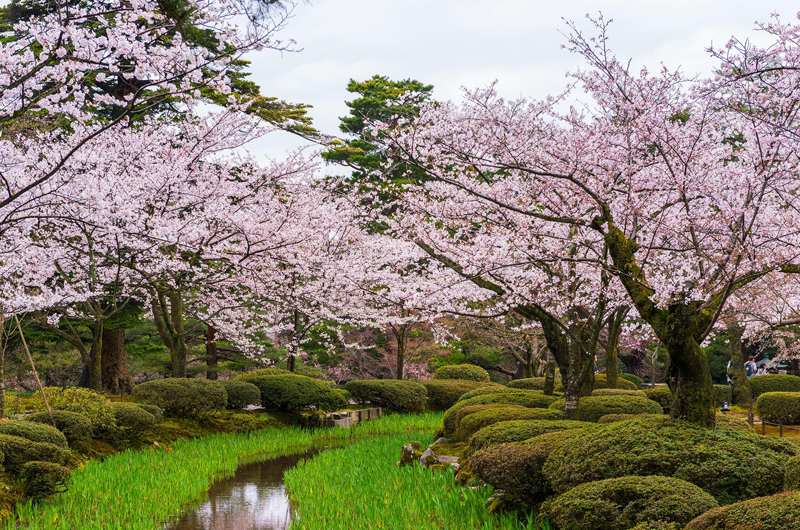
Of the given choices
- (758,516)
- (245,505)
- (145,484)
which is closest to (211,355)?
(145,484)

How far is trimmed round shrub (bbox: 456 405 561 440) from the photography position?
7.89 m

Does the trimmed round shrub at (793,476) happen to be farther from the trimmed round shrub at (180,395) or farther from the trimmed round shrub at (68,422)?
the trimmed round shrub at (180,395)

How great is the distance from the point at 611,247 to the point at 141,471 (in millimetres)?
6783

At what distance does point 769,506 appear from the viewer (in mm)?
2867

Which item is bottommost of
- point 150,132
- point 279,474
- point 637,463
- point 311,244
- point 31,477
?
point 279,474

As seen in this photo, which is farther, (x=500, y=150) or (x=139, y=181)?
(x=139, y=181)

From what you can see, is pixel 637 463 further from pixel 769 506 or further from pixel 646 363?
pixel 646 363

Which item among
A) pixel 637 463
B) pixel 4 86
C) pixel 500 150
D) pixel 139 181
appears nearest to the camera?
pixel 637 463

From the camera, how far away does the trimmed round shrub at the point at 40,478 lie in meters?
6.20

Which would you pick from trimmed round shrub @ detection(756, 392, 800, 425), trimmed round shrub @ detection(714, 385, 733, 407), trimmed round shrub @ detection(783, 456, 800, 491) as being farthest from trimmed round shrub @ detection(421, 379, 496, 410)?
trimmed round shrub @ detection(783, 456, 800, 491)

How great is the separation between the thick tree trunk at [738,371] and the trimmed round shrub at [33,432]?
16.7 m

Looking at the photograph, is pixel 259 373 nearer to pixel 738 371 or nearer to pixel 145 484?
pixel 145 484

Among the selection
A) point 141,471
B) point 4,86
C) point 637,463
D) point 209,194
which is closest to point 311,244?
point 209,194

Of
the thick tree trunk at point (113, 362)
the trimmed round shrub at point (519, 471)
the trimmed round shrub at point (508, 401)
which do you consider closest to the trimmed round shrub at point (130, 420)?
the trimmed round shrub at point (508, 401)
